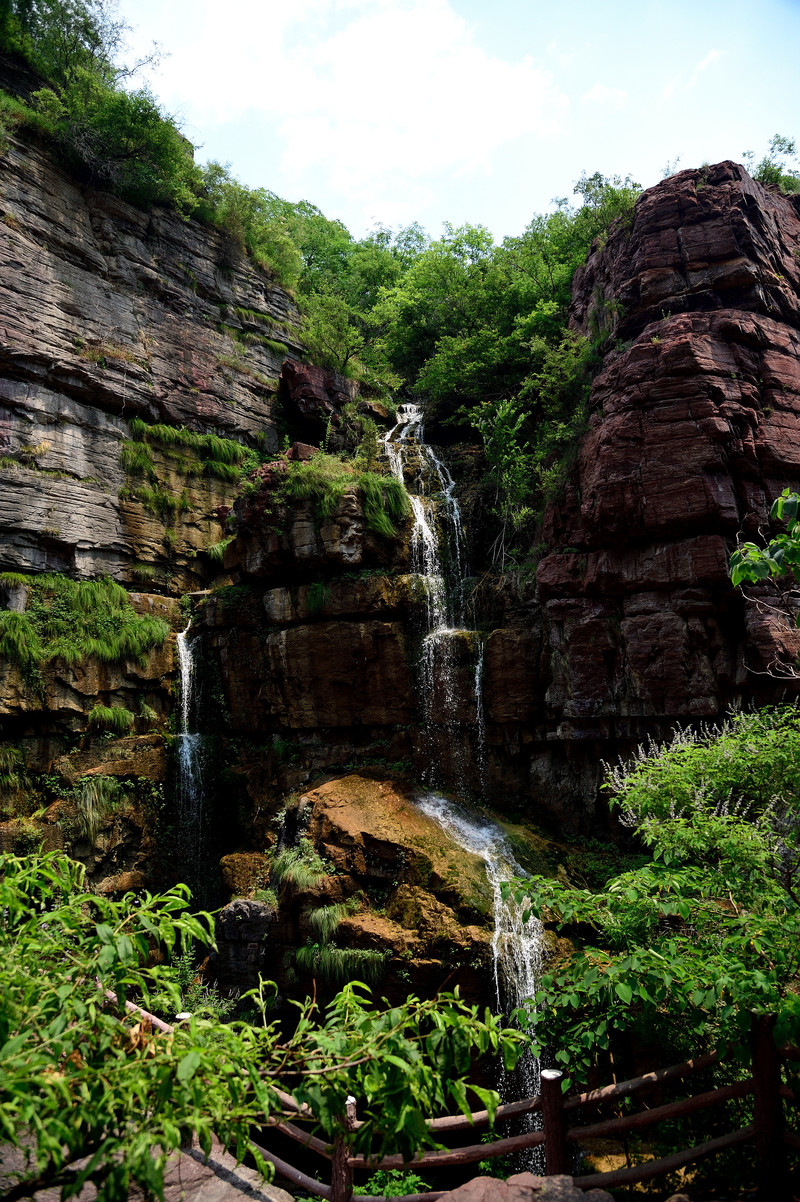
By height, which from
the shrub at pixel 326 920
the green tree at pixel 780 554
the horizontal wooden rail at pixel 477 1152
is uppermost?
the green tree at pixel 780 554

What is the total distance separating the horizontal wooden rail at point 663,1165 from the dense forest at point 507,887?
0.59 metres

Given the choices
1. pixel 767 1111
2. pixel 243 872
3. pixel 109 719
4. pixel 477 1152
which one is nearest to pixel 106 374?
pixel 109 719

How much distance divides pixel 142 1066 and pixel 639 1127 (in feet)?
13.3

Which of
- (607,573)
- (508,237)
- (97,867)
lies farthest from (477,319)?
(97,867)

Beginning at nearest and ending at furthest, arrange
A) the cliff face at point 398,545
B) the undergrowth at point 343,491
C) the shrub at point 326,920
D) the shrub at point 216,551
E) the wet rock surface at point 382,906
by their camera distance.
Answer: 1. the wet rock surface at point 382,906
2. the shrub at point 326,920
3. the cliff face at point 398,545
4. the undergrowth at point 343,491
5. the shrub at point 216,551

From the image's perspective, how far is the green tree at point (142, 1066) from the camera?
2.41 m

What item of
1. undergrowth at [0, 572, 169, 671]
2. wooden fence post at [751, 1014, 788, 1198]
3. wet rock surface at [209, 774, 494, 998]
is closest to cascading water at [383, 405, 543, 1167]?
wet rock surface at [209, 774, 494, 998]

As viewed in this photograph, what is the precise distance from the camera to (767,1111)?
4660mm

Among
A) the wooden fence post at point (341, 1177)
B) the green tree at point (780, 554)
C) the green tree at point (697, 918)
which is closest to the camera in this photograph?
the green tree at point (780, 554)

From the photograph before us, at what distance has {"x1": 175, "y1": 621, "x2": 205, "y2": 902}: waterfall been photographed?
14.5 m

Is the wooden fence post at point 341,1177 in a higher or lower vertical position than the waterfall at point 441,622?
lower

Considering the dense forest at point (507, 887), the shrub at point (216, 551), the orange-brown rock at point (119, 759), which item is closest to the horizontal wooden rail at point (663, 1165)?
the dense forest at point (507, 887)

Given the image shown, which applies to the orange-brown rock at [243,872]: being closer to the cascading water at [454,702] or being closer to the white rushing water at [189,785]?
the white rushing water at [189,785]

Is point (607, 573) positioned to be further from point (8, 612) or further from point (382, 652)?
point (8, 612)
